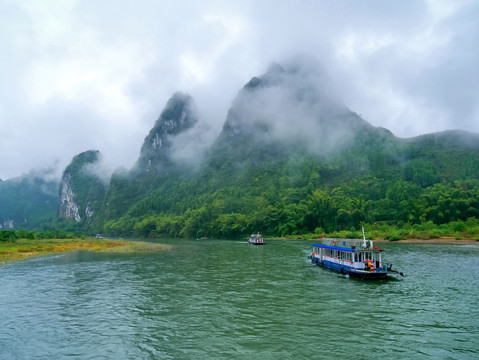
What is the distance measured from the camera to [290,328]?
58.7 ft

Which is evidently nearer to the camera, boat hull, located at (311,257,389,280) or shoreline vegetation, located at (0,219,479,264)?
boat hull, located at (311,257,389,280)

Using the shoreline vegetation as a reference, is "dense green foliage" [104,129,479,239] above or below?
above

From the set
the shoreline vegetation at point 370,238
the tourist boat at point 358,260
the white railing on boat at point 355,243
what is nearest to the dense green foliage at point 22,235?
the shoreline vegetation at point 370,238

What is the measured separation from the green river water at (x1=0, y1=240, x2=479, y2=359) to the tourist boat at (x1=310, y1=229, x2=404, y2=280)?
1250mm

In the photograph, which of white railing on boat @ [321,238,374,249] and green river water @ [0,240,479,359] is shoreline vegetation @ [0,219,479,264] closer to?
green river water @ [0,240,479,359]

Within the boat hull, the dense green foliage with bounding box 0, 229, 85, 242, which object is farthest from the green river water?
the dense green foliage with bounding box 0, 229, 85, 242

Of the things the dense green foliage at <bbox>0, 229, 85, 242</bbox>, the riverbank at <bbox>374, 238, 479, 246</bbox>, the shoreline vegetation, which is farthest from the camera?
the dense green foliage at <bbox>0, 229, 85, 242</bbox>

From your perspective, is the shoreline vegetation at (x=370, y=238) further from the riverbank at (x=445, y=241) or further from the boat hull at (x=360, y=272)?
the boat hull at (x=360, y=272)

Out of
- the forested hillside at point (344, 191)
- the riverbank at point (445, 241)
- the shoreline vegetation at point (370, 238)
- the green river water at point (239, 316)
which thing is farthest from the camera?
the forested hillside at point (344, 191)

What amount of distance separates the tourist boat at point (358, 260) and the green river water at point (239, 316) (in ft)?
4.10

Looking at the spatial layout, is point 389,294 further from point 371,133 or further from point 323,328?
point 371,133

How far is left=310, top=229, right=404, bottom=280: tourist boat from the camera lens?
3281cm

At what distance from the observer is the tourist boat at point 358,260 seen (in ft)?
108

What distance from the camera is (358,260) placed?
35344 millimetres
